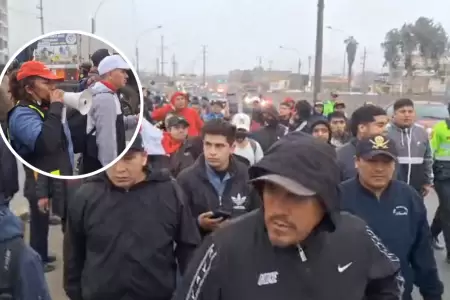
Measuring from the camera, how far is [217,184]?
163 inches

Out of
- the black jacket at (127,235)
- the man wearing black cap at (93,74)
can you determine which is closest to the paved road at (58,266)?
the black jacket at (127,235)

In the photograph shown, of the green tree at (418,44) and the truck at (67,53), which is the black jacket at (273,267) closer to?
the truck at (67,53)

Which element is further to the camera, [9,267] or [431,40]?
[431,40]

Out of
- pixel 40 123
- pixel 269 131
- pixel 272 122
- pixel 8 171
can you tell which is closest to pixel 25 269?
pixel 40 123

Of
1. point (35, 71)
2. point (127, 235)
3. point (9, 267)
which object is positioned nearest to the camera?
point (35, 71)

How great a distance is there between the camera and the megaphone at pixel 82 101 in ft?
6.56

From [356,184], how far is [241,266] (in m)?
1.86

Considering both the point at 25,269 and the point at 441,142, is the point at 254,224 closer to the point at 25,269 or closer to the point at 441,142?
the point at 25,269

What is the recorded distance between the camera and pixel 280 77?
3602 inches

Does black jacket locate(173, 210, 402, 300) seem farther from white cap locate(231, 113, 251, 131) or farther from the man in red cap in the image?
white cap locate(231, 113, 251, 131)

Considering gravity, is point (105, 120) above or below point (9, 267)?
above

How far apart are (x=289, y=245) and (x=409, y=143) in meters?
4.55

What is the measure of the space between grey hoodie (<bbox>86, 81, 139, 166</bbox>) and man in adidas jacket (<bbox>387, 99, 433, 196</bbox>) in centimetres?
440

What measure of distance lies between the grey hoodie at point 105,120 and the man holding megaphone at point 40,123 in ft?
0.33
